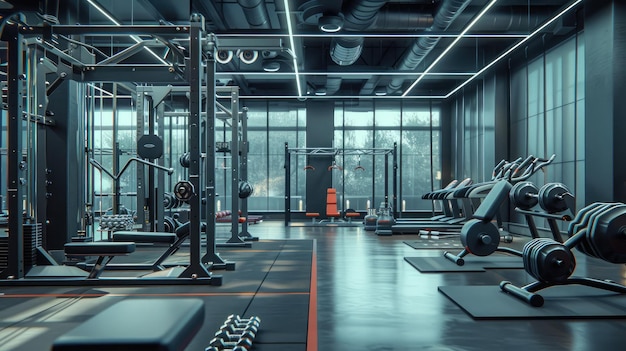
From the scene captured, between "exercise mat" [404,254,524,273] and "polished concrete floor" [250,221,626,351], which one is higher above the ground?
"polished concrete floor" [250,221,626,351]

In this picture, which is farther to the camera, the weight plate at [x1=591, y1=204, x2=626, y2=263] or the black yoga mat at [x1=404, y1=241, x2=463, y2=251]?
the black yoga mat at [x1=404, y1=241, x2=463, y2=251]

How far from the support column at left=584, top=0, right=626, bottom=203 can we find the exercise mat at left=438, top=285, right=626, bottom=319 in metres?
2.87

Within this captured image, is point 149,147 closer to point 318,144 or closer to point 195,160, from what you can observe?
point 195,160

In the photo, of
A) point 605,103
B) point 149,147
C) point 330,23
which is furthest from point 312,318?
point 605,103

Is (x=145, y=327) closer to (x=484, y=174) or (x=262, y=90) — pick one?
(x=484, y=174)

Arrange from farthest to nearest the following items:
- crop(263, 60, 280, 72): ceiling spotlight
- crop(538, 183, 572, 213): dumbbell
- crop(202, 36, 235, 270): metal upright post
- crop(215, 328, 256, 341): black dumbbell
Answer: crop(263, 60, 280, 72): ceiling spotlight, crop(538, 183, 572, 213): dumbbell, crop(202, 36, 235, 270): metal upright post, crop(215, 328, 256, 341): black dumbbell

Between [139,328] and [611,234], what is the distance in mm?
3459

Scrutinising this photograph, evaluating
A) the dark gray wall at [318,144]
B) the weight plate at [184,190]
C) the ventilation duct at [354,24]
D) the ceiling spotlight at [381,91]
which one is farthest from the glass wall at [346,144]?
the weight plate at [184,190]

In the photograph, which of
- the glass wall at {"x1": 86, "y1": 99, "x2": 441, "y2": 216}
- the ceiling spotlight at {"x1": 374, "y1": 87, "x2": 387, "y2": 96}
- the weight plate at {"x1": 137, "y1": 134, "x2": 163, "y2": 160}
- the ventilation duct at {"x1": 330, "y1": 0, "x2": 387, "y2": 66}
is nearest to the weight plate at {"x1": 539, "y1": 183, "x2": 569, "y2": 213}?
the ventilation duct at {"x1": 330, "y1": 0, "x2": 387, "y2": 66}

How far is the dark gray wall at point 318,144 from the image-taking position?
46.8 ft

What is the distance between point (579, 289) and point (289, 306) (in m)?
2.44

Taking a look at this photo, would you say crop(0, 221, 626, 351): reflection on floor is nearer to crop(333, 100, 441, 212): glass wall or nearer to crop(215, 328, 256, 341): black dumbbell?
crop(215, 328, 256, 341): black dumbbell

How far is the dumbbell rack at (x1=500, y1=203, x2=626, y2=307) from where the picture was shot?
133 inches

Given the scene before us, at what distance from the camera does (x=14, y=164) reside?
4176mm
